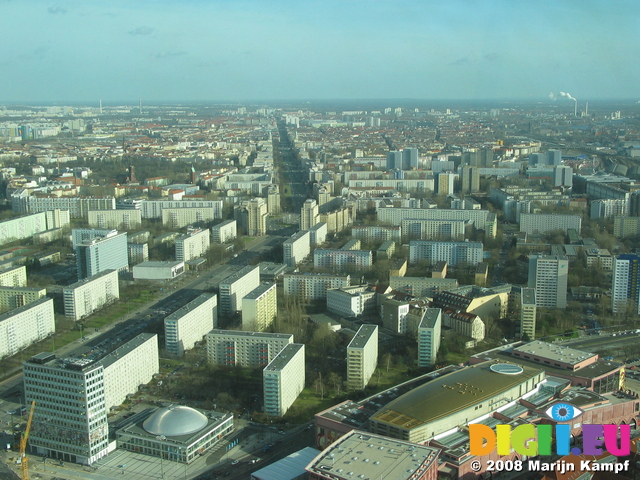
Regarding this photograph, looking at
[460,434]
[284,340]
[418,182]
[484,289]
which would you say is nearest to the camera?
[460,434]

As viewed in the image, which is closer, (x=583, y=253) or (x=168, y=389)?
(x=168, y=389)

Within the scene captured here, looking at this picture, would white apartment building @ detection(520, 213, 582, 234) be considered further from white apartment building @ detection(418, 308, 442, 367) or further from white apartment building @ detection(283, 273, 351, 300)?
white apartment building @ detection(418, 308, 442, 367)

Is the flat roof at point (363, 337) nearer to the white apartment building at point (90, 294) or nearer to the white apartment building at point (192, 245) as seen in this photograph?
the white apartment building at point (90, 294)

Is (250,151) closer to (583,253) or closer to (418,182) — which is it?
(418,182)

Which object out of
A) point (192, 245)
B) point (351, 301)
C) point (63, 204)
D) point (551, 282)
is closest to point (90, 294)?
point (192, 245)

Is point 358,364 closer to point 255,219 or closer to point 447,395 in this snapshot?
point 447,395

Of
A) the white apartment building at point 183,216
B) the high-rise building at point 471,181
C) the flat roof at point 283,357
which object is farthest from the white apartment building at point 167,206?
the flat roof at point 283,357

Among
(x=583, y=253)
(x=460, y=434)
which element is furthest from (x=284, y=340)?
(x=583, y=253)

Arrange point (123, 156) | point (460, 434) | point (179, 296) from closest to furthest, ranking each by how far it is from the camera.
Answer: point (460, 434), point (179, 296), point (123, 156)
